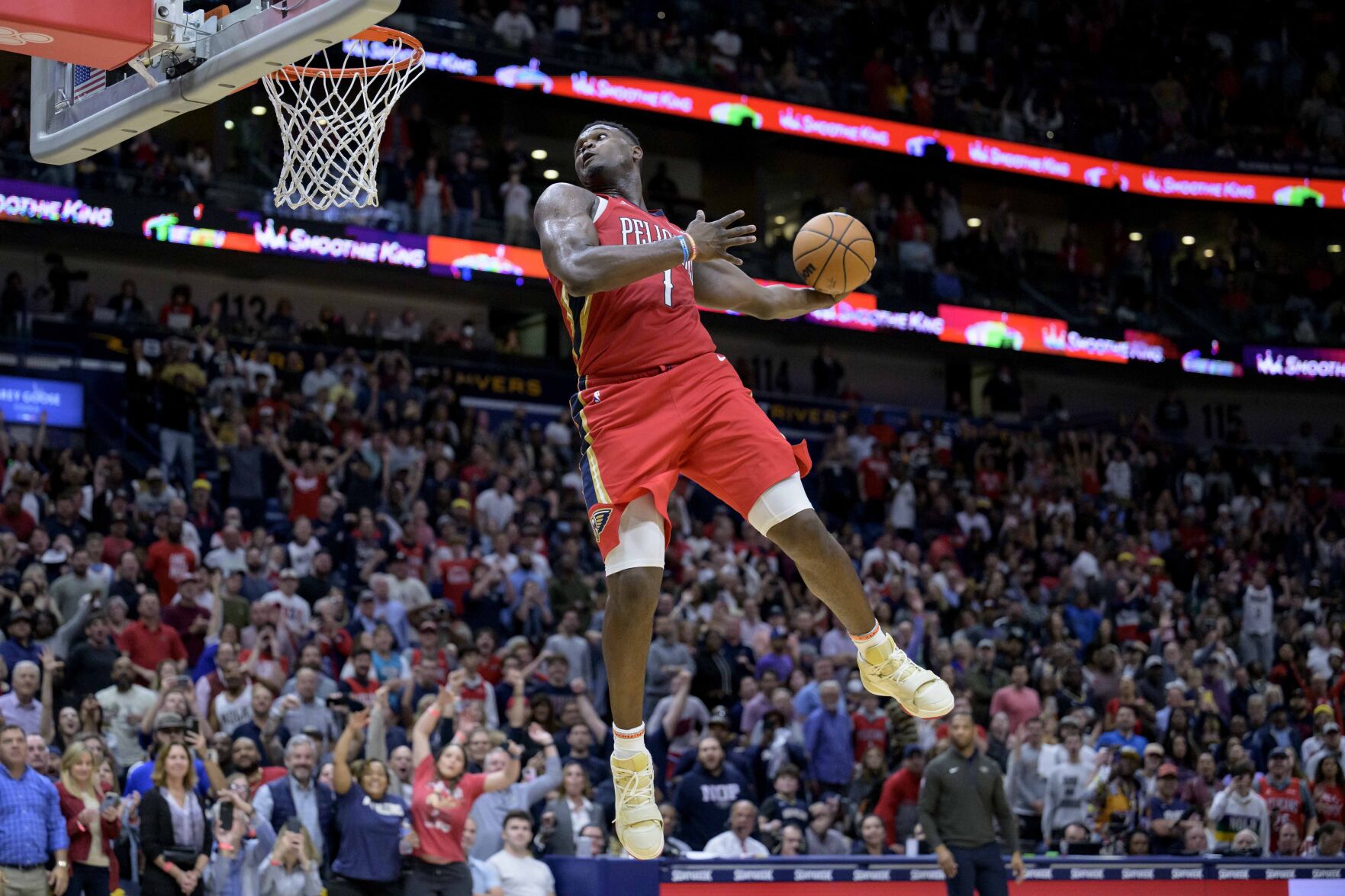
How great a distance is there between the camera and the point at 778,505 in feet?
18.3

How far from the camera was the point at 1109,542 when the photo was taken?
2281 cm

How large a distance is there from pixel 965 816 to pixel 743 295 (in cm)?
668

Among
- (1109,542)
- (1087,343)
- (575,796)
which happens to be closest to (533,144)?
(1087,343)

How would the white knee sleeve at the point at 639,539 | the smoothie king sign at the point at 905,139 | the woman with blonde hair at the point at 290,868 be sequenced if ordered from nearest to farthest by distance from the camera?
the white knee sleeve at the point at 639,539
the woman with blonde hair at the point at 290,868
the smoothie king sign at the point at 905,139

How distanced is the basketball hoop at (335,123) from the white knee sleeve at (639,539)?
2487mm

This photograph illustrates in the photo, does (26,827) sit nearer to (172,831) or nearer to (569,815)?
(172,831)

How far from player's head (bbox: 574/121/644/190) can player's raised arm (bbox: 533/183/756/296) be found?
26cm

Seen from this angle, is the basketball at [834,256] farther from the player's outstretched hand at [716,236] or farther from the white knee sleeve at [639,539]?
the white knee sleeve at [639,539]

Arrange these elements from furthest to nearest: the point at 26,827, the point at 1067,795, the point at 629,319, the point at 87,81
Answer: the point at 1067,795 < the point at 26,827 < the point at 87,81 < the point at 629,319

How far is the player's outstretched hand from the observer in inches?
210

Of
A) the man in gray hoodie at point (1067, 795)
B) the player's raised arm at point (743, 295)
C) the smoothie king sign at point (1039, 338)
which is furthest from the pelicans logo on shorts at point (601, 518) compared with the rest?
the smoothie king sign at point (1039, 338)

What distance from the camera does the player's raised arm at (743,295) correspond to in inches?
241

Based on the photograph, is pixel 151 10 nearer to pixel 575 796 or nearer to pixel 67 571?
pixel 575 796

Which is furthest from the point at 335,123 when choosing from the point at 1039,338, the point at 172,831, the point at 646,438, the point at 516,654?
the point at 1039,338
